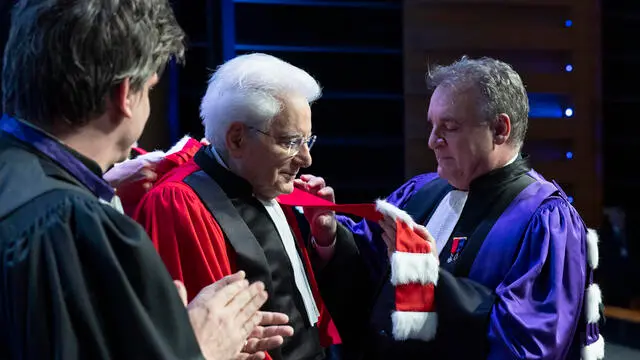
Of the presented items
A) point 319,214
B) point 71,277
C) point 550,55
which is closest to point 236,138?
point 319,214

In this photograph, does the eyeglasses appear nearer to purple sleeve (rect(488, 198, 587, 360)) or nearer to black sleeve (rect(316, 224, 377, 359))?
black sleeve (rect(316, 224, 377, 359))

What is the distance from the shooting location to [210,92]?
2.03 m

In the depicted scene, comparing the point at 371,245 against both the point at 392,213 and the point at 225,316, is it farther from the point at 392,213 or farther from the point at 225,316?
the point at 225,316

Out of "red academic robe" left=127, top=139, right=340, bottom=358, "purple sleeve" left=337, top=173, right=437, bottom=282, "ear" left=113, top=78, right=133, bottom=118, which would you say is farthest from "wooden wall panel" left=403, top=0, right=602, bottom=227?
"ear" left=113, top=78, right=133, bottom=118

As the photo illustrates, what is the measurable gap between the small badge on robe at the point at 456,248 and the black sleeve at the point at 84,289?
4.50ft

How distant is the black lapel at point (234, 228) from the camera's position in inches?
74.3

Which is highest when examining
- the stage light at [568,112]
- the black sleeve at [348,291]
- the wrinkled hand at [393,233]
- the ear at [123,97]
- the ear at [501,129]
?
the ear at [123,97]

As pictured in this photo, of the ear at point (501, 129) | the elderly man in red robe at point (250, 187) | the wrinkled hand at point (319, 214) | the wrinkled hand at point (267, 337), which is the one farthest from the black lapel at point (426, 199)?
the wrinkled hand at point (267, 337)

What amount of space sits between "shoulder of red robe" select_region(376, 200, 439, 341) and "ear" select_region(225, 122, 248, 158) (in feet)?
1.58

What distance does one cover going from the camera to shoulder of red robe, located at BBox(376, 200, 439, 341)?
2078 mm

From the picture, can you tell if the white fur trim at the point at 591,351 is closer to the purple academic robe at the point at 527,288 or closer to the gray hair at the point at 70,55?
the purple academic robe at the point at 527,288

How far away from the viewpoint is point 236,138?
198 cm

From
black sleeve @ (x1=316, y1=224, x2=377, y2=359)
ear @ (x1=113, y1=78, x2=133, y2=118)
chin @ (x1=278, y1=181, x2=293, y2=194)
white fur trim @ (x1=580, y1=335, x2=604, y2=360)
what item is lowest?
white fur trim @ (x1=580, y1=335, x2=604, y2=360)

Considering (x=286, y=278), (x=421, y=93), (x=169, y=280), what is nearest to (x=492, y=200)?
(x=286, y=278)
